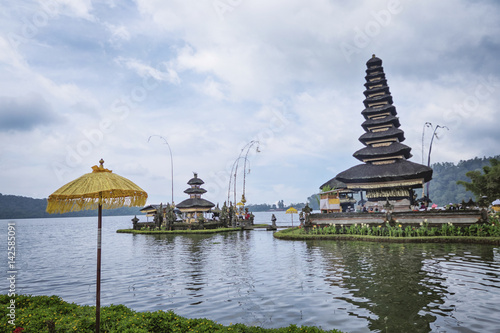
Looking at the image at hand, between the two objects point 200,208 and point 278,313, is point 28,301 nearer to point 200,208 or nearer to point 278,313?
point 278,313

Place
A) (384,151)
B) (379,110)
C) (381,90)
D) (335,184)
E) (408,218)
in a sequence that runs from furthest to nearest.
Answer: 1. (335,184)
2. (381,90)
3. (379,110)
4. (384,151)
5. (408,218)

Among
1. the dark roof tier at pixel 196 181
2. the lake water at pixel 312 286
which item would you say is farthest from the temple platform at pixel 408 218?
the dark roof tier at pixel 196 181

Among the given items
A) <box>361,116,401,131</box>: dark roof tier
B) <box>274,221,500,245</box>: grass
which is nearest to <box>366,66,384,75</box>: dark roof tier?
<box>361,116,401,131</box>: dark roof tier

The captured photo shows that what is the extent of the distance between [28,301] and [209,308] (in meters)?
5.41

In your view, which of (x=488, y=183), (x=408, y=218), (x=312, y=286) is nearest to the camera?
(x=312, y=286)

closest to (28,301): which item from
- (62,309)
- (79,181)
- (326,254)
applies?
(62,309)

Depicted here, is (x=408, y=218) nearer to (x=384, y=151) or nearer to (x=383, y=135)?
(x=384, y=151)

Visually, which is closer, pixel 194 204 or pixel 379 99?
pixel 379 99

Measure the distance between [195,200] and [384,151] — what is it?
114ft

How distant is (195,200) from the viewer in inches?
2360

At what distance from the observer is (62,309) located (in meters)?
8.66

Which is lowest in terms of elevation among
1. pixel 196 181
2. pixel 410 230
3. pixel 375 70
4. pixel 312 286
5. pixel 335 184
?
pixel 312 286

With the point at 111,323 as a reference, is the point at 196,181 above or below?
above

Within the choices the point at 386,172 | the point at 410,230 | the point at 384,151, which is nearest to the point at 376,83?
the point at 384,151
